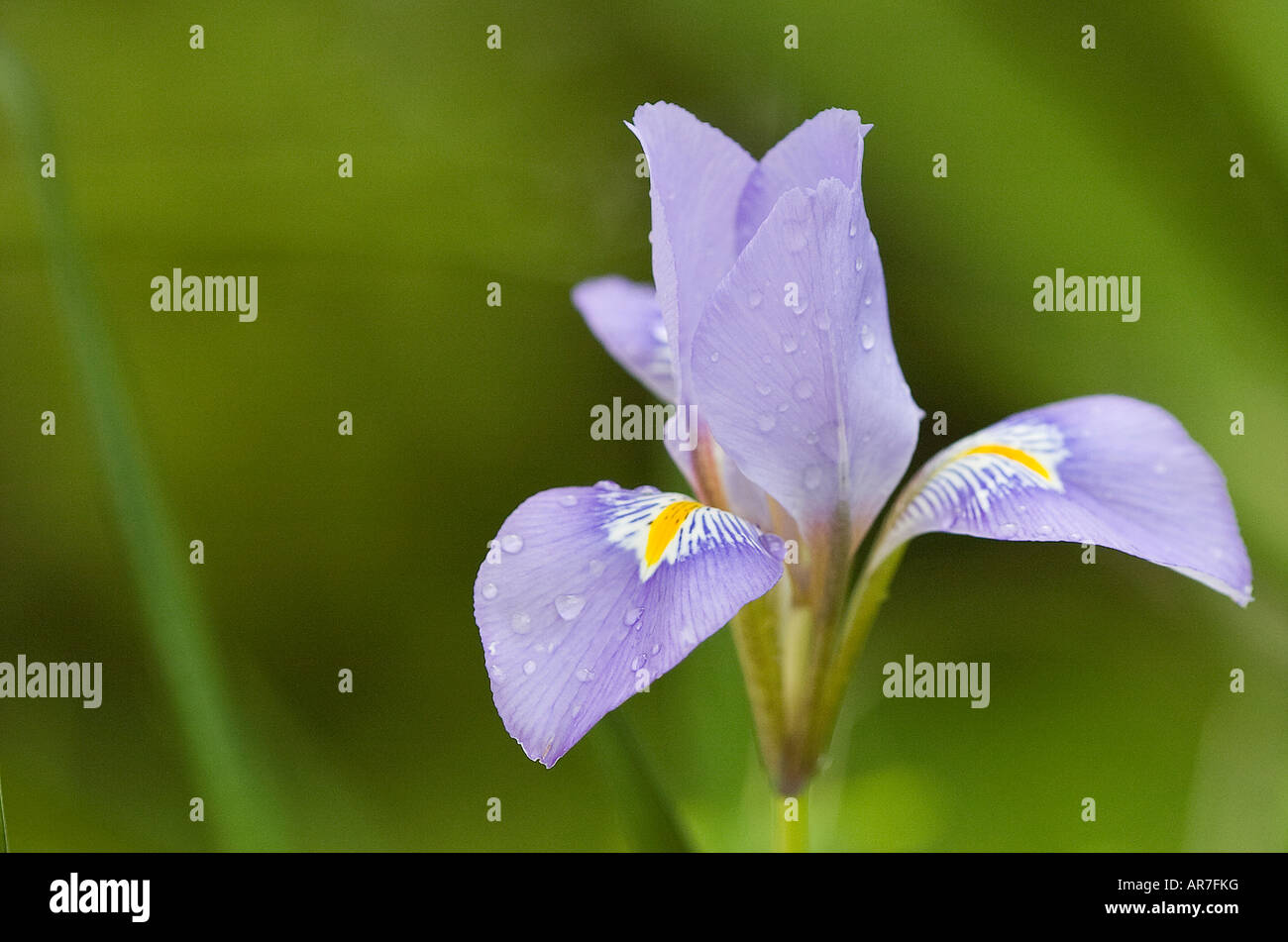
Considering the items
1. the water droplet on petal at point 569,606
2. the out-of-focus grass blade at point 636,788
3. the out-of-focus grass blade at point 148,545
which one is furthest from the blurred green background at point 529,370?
the water droplet on petal at point 569,606

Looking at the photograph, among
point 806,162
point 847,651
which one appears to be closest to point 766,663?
point 847,651

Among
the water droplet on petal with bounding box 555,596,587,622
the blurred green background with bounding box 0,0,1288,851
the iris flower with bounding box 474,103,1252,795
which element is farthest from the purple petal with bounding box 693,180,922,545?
the blurred green background with bounding box 0,0,1288,851

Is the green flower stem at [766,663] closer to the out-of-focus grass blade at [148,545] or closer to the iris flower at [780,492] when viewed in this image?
the iris flower at [780,492]

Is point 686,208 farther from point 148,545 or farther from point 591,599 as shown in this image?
point 148,545

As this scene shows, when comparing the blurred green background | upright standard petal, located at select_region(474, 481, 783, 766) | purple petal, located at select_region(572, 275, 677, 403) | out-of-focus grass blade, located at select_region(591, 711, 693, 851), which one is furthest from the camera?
the blurred green background

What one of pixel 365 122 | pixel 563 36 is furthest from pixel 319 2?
pixel 563 36

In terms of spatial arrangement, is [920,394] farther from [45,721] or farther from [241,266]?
[45,721]

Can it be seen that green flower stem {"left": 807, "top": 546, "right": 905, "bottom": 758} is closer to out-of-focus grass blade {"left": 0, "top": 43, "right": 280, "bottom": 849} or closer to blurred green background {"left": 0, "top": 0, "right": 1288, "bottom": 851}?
blurred green background {"left": 0, "top": 0, "right": 1288, "bottom": 851}
